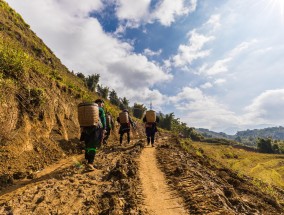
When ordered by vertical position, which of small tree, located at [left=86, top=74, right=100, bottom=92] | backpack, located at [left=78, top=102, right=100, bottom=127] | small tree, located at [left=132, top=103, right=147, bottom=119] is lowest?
backpack, located at [left=78, top=102, right=100, bottom=127]

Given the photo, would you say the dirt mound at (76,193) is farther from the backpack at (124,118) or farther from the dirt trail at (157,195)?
the backpack at (124,118)

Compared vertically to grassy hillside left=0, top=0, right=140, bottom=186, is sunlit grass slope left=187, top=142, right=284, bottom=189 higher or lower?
lower

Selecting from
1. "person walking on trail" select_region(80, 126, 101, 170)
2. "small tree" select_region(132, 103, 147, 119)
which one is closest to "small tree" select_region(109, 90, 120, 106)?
"small tree" select_region(132, 103, 147, 119)

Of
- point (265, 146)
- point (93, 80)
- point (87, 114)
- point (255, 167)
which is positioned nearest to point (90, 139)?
point (87, 114)

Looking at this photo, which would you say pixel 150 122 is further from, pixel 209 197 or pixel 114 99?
pixel 114 99

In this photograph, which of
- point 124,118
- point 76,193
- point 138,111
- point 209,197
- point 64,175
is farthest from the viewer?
point 138,111

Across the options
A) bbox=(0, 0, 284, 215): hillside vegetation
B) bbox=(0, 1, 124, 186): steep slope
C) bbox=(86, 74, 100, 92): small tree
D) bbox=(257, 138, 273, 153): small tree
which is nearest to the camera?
Answer: bbox=(0, 0, 284, 215): hillside vegetation

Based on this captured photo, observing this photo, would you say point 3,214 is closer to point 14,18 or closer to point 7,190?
point 7,190

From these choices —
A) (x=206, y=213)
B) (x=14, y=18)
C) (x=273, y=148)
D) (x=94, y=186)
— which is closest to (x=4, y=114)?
(x=94, y=186)

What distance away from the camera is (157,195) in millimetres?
6992

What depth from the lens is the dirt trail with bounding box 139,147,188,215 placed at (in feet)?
19.8

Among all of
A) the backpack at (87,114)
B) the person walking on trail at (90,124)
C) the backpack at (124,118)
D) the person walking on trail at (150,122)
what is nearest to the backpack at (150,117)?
the person walking on trail at (150,122)

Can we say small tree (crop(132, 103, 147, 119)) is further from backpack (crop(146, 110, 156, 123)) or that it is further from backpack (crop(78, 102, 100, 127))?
backpack (crop(78, 102, 100, 127))

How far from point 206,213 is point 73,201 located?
11.2 feet
